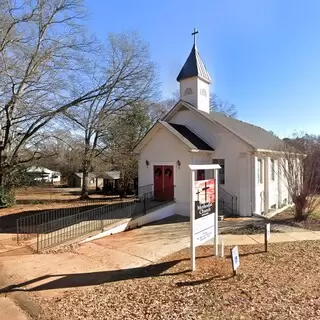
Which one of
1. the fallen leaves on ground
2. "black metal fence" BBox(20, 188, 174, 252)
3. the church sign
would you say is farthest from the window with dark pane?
the fallen leaves on ground

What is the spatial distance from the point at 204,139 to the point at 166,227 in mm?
7045

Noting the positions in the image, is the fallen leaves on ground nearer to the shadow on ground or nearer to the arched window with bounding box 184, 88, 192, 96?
the shadow on ground

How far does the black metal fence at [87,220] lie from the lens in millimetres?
12344

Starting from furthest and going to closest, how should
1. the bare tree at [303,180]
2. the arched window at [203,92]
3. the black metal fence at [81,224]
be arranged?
the arched window at [203,92] < the bare tree at [303,180] < the black metal fence at [81,224]

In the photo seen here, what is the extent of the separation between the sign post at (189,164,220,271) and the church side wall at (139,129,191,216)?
8047 millimetres

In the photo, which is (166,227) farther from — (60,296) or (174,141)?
(60,296)

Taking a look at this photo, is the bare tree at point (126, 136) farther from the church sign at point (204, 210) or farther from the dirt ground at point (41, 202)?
the church sign at point (204, 210)

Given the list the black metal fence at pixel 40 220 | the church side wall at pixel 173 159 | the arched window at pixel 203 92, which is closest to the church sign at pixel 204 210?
the black metal fence at pixel 40 220

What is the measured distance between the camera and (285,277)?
759cm

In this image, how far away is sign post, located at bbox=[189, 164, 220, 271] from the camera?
847 centimetres

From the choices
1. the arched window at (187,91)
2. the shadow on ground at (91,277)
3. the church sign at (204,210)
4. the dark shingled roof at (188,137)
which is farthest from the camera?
the arched window at (187,91)

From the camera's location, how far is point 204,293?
22.1ft

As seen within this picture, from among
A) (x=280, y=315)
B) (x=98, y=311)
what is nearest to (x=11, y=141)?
(x=98, y=311)

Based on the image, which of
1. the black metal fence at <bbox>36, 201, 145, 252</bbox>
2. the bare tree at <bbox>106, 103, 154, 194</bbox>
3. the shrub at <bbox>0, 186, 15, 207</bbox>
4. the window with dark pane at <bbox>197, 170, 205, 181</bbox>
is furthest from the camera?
the bare tree at <bbox>106, 103, 154, 194</bbox>
